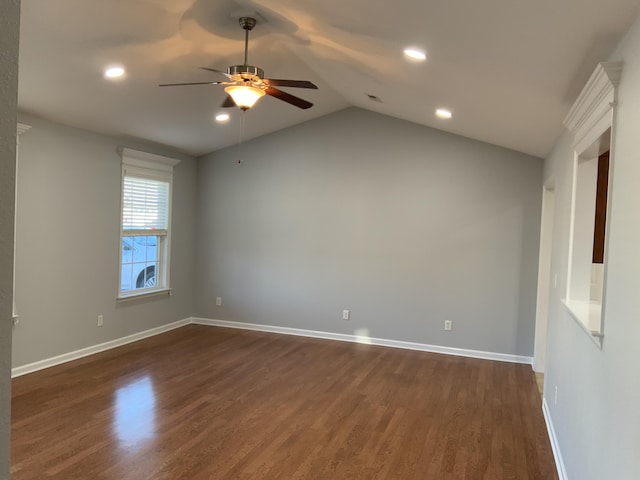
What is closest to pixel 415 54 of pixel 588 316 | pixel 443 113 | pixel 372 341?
pixel 443 113

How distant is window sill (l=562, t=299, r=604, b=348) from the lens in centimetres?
205

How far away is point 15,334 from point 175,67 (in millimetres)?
2863

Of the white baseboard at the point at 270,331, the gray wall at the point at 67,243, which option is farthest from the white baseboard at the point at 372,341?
the gray wall at the point at 67,243

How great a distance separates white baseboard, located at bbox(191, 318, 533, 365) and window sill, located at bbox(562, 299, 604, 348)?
2.54 metres

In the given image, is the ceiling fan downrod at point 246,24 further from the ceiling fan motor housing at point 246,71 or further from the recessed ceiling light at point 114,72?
the recessed ceiling light at point 114,72

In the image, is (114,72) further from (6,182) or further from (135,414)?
(6,182)

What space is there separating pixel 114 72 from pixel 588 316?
3828 mm

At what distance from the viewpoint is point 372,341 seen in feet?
19.6

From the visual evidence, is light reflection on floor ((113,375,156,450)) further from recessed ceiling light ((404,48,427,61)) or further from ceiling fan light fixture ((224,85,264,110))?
recessed ceiling light ((404,48,427,61))

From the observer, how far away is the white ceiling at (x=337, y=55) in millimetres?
2201

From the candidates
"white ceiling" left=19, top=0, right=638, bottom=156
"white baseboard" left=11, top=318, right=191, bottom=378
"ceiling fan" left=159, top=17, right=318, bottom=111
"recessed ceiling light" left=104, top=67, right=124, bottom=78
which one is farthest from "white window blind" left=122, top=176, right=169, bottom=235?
"ceiling fan" left=159, top=17, right=318, bottom=111

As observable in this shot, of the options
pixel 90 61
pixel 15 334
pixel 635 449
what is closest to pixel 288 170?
pixel 90 61

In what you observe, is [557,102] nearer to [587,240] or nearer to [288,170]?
[587,240]

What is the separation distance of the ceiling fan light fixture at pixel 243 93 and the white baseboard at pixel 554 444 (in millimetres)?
3076
